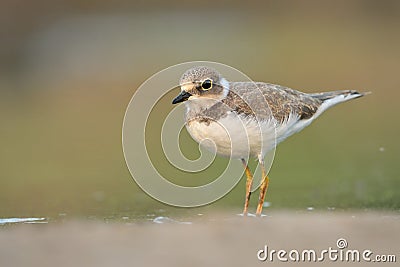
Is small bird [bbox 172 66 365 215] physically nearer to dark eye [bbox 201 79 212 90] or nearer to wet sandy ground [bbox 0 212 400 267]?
dark eye [bbox 201 79 212 90]

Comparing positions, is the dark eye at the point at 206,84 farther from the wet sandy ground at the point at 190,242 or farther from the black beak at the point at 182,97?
the wet sandy ground at the point at 190,242

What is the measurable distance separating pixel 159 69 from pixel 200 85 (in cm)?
1100

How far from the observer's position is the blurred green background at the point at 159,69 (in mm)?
10281

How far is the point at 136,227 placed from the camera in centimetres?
732

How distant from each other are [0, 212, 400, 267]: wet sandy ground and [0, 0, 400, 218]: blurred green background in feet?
5.96

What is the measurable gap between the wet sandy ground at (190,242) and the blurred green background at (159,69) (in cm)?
182


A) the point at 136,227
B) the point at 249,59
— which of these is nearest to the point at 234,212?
the point at 136,227

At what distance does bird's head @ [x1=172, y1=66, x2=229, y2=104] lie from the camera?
8062mm

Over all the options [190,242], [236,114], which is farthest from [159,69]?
[190,242]

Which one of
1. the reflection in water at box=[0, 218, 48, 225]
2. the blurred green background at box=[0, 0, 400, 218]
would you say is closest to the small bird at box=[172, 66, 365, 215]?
the blurred green background at box=[0, 0, 400, 218]

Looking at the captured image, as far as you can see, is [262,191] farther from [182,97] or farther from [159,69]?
[159,69]

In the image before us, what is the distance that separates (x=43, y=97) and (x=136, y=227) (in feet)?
38.1

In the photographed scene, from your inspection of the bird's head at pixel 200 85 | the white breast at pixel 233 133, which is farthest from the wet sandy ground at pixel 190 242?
the bird's head at pixel 200 85

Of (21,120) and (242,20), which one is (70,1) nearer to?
(242,20)
